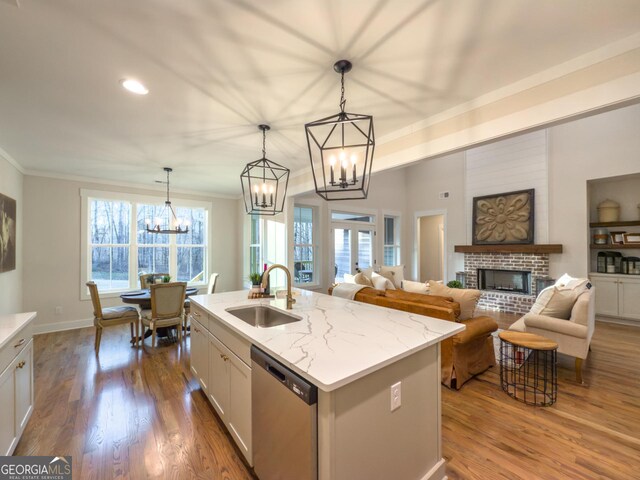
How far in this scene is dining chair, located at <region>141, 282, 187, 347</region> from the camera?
367cm

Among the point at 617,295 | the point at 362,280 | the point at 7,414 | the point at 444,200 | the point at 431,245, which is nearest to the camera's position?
the point at 7,414

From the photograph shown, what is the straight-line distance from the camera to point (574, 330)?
2730mm

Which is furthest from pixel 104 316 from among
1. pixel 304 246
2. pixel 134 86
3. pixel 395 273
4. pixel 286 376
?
pixel 395 273

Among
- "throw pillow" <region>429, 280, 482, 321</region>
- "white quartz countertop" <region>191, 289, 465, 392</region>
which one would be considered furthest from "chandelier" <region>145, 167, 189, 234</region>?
"throw pillow" <region>429, 280, 482, 321</region>

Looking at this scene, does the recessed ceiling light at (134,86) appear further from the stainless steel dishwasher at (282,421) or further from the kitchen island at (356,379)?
the stainless steel dishwasher at (282,421)

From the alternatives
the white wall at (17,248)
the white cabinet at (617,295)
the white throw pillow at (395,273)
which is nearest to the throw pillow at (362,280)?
the white throw pillow at (395,273)

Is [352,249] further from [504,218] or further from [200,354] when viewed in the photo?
[200,354]

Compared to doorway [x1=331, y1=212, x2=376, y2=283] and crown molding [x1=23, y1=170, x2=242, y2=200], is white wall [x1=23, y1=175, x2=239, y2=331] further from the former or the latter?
doorway [x1=331, y1=212, x2=376, y2=283]

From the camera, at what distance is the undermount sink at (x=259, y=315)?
2304mm

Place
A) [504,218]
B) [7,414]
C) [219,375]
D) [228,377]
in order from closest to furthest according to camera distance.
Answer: [7,414]
[228,377]
[219,375]
[504,218]

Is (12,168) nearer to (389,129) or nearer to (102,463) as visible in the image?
(102,463)

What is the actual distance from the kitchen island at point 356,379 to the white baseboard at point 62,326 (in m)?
4.22

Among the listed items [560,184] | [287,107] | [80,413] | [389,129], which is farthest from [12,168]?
[560,184]

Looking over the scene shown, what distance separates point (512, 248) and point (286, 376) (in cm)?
613
